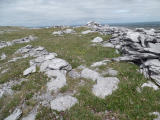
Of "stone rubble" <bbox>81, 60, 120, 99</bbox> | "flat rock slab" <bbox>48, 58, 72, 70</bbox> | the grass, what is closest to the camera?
the grass

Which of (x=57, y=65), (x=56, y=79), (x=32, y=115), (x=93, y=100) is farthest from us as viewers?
(x=57, y=65)

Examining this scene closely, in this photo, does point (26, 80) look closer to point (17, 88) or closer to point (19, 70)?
point (17, 88)

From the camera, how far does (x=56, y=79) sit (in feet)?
28.9

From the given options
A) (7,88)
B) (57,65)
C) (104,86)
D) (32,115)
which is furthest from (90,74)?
(7,88)

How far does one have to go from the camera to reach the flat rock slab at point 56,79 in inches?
321

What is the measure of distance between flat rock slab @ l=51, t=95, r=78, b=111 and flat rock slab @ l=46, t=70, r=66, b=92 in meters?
1.40

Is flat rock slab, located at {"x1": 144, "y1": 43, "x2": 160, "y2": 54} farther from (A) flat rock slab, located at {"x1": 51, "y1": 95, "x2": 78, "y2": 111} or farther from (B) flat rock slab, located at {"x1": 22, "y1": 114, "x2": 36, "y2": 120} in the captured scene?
(B) flat rock slab, located at {"x1": 22, "y1": 114, "x2": 36, "y2": 120}

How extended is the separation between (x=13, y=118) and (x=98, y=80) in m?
6.21

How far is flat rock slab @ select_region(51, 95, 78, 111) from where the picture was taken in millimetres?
6210

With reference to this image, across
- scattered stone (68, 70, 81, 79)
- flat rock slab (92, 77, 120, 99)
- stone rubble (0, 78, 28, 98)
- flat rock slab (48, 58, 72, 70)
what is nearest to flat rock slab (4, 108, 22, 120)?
stone rubble (0, 78, 28, 98)

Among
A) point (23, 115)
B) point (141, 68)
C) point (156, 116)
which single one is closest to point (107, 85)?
point (156, 116)

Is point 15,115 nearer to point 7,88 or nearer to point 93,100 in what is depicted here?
point 7,88

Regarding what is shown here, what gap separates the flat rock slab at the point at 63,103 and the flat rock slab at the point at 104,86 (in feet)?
5.56

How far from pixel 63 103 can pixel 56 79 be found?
277 centimetres
